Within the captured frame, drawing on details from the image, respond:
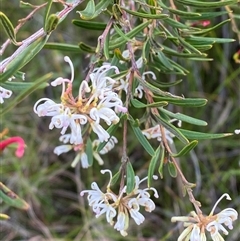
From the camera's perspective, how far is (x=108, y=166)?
4.81ft

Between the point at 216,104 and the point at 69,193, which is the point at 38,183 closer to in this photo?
the point at 69,193

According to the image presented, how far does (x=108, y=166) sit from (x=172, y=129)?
2.98 ft

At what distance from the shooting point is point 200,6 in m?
0.61

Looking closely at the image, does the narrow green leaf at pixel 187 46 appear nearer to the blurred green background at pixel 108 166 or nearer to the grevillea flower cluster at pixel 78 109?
the grevillea flower cluster at pixel 78 109

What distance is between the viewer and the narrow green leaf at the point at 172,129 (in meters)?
0.56

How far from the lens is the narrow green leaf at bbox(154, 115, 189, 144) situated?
0.56m

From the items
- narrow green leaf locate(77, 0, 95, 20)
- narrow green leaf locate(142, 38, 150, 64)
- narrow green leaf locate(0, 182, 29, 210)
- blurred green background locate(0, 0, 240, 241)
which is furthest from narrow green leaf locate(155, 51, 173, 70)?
blurred green background locate(0, 0, 240, 241)

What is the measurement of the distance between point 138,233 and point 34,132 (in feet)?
1.54

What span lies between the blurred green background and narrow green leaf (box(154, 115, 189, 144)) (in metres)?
0.74

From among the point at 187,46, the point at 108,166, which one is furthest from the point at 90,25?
the point at 108,166

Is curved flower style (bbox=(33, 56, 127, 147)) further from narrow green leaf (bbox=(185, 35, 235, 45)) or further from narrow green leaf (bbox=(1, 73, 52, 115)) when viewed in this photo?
narrow green leaf (bbox=(185, 35, 235, 45))

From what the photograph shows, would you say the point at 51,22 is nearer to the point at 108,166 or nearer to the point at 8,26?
the point at 8,26

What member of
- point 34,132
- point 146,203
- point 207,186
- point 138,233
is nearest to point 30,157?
point 34,132

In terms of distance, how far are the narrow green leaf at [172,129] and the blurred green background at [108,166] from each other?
0.74 metres
